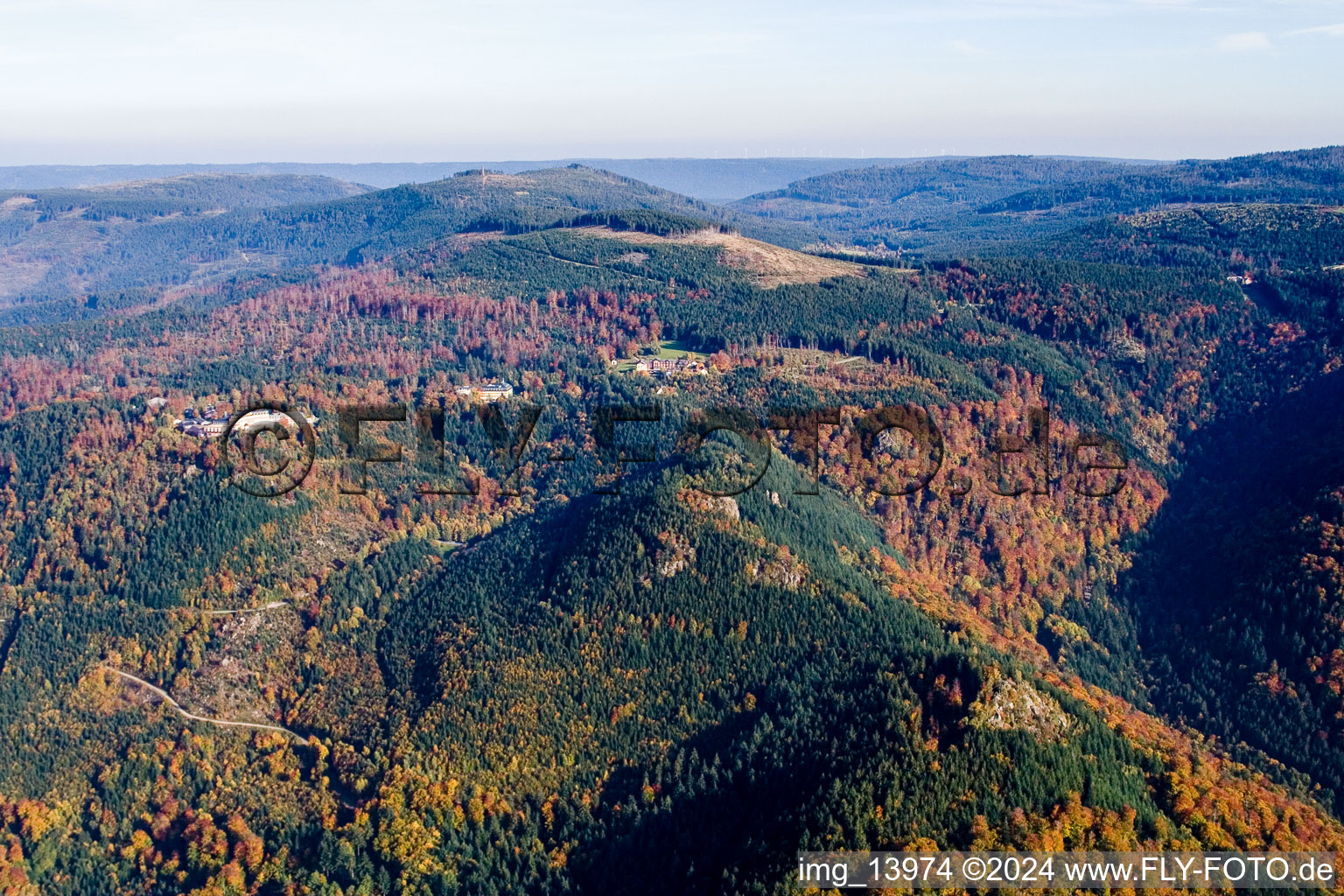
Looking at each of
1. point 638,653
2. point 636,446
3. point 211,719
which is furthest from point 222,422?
point 638,653

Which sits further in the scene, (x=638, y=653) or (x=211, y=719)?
(x=211, y=719)

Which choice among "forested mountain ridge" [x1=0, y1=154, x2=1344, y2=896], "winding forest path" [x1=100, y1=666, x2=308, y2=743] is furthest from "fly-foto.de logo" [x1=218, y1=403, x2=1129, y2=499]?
"winding forest path" [x1=100, y1=666, x2=308, y2=743]

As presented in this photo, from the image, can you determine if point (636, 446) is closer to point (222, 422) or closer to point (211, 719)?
point (222, 422)

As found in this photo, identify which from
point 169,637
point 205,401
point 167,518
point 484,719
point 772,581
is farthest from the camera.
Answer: point 205,401

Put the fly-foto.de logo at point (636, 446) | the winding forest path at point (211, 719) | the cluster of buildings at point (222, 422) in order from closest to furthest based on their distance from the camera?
the winding forest path at point (211, 719)
the fly-foto.de logo at point (636, 446)
the cluster of buildings at point (222, 422)

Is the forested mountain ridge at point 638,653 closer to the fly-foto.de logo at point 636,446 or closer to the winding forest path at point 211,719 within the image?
the fly-foto.de logo at point 636,446

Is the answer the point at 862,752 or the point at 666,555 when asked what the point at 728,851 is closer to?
the point at 862,752

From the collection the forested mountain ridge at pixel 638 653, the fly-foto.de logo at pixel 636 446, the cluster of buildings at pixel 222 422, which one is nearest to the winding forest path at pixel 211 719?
the forested mountain ridge at pixel 638 653

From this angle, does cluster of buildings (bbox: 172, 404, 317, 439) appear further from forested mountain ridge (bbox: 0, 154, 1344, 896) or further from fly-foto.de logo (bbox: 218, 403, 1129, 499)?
forested mountain ridge (bbox: 0, 154, 1344, 896)

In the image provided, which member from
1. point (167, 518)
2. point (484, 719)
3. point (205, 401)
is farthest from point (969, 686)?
point (205, 401)
